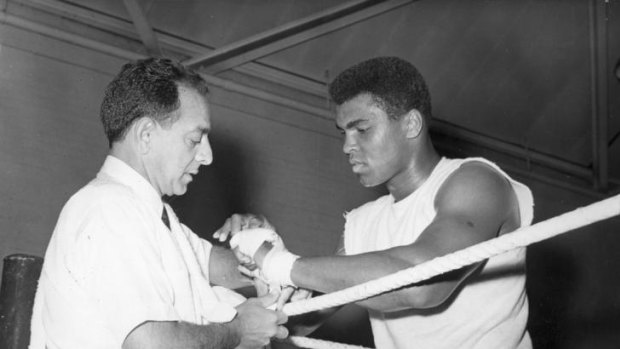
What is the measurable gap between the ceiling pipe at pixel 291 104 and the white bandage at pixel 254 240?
3.01m

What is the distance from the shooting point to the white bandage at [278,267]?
169 cm

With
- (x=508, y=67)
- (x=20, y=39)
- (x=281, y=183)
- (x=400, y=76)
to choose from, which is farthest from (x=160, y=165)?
(x=508, y=67)

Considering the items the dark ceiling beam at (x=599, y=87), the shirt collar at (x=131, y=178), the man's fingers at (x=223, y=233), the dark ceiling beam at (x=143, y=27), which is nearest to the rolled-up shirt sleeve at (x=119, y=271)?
the shirt collar at (x=131, y=178)

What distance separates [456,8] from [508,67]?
0.84 metres

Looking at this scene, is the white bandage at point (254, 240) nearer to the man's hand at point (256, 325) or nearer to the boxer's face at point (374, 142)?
the man's hand at point (256, 325)

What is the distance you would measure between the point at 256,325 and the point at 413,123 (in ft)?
3.39

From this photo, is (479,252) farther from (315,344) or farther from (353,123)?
(353,123)

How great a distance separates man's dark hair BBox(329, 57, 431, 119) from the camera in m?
2.26

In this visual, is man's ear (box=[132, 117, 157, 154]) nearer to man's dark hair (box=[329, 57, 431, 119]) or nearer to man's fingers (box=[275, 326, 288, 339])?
man's fingers (box=[275, 326, 288, 339])

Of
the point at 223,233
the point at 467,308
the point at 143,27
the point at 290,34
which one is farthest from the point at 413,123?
the point at 143,27

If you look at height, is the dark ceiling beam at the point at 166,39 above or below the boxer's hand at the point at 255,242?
above

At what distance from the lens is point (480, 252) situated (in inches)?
46.8

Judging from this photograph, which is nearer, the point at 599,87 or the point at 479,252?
the point at 479,252

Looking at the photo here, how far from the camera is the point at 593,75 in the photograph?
5.44 m
